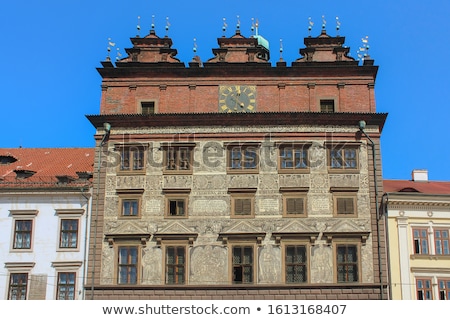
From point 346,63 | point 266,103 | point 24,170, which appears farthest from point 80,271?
point 346,63

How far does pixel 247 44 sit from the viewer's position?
31.7 metres

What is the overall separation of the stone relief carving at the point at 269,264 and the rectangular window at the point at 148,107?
808 centimetres

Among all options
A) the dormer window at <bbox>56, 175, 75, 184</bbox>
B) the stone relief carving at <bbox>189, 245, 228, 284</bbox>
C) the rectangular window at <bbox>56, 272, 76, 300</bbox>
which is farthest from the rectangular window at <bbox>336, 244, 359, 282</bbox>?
the dormer window at <bbox>56, 175, 75, 184</bbox>

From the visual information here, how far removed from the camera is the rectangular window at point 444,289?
27658 mm

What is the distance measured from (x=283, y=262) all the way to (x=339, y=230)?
8.95 ft

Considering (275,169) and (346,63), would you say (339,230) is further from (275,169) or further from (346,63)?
(346,63)

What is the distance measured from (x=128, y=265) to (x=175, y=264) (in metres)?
2.00

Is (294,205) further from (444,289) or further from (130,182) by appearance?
(130,182)

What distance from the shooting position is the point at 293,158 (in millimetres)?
29672

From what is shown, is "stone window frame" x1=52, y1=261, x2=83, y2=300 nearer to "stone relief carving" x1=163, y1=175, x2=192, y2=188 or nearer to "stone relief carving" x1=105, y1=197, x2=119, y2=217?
"stone relief carving" x1=105, y1=197, x2=119, y2=217

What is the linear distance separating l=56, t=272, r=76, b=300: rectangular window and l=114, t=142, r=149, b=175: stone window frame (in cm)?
487

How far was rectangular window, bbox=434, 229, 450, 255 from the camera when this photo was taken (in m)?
28.4

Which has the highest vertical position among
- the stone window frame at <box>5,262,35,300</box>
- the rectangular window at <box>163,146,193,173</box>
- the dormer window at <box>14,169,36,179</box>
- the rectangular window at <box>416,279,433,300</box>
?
the rectangular window at <box>163,146,193,173</box>
